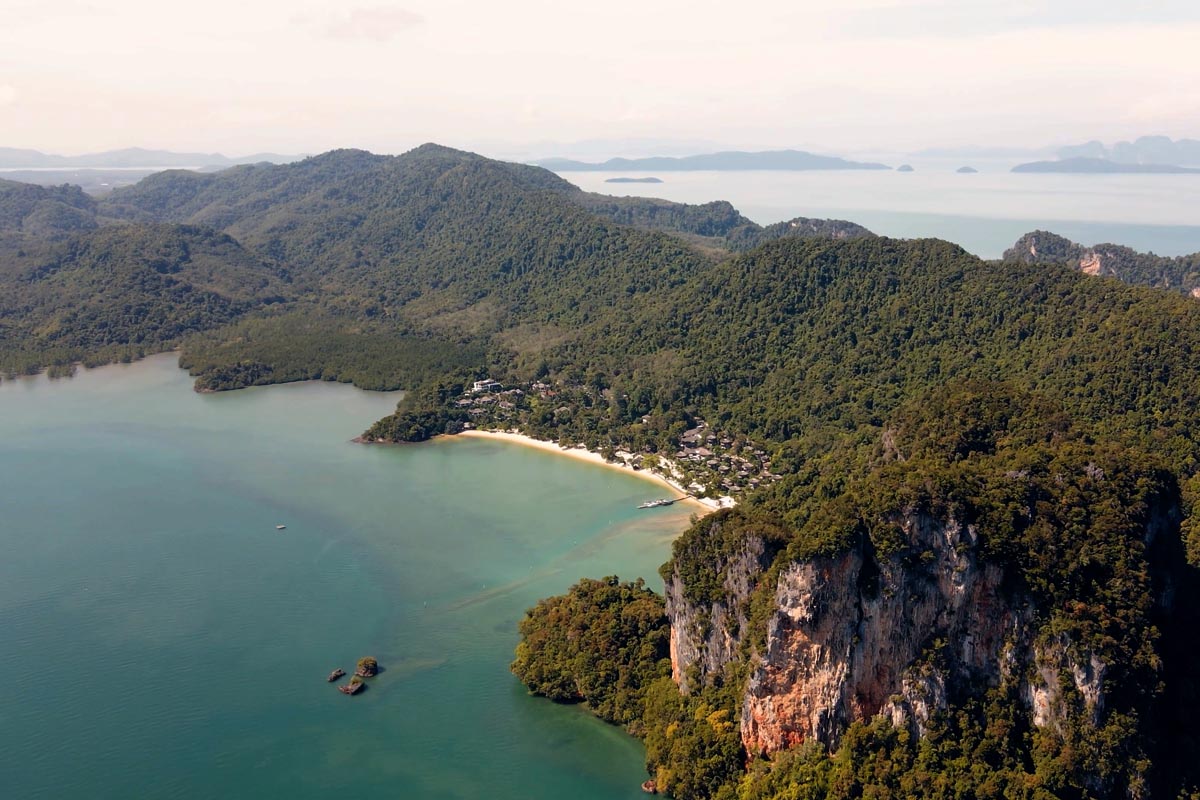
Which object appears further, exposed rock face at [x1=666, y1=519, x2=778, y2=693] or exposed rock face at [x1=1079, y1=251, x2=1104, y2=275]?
exposed rock face at [x1=1079, y1=251, x2=1104, y2=275]

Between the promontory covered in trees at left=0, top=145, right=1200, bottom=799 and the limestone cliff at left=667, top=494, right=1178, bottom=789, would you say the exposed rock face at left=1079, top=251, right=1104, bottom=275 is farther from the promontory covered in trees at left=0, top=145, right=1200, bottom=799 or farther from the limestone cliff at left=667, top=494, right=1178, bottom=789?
the limestone cliff at left=667, top=494, right=1178, bottom=789

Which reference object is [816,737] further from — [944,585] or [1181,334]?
[1181,334]

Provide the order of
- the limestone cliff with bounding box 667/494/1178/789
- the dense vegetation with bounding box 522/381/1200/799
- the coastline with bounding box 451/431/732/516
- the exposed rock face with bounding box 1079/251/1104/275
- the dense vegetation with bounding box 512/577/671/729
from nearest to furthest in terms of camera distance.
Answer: the dense vegetation with bounding box 522/381/1200/799 → the limestone cliff with bounding box 667/494/1178/789 → the dense vegetation with bounding box 512/577/671/729 → the coastline with bounding box 451/431/732/516 → the exposed rock face with bounding box 1079/251/1104/275

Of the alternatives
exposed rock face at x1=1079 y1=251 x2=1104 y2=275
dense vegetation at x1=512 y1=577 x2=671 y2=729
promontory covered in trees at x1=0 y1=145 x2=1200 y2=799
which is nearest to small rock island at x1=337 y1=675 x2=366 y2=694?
dense vegetation at x1=512 y1=577 x2=671 y2=729

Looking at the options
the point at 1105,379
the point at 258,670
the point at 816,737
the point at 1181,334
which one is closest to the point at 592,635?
the point at 816,737

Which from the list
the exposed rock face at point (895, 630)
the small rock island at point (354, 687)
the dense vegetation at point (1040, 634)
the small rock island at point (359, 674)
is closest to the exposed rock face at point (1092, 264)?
the dense vegetation at point (1040, 634)

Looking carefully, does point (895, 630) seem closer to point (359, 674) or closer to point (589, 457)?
point (359, 674)

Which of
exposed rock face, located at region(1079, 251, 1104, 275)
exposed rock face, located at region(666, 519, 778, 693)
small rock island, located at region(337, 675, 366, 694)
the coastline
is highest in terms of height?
exposed rock face, located at region(1079, 251, 1104, 275)
